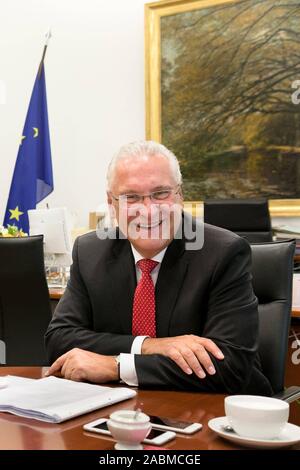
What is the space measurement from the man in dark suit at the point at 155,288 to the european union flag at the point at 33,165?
2.90 m

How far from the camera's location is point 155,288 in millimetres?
1767

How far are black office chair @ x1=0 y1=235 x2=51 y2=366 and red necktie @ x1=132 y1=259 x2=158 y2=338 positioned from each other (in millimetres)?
1119

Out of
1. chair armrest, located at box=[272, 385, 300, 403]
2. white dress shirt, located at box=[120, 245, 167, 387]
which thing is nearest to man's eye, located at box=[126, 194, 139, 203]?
white dress shirt, located at box=[120, 245, 167, 387]

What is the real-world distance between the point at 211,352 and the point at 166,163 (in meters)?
0.61

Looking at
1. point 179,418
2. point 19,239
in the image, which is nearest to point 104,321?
point 179,418

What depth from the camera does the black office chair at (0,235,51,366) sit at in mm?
2787

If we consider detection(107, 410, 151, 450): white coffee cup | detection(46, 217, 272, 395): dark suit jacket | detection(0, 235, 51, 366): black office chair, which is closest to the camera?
detection(107, 410, 151, 450): white coffee cup

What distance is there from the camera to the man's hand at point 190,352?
1.47 metres

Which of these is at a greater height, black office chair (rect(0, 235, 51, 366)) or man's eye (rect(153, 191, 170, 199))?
man's eye (rect(153, 191, 170, 199))

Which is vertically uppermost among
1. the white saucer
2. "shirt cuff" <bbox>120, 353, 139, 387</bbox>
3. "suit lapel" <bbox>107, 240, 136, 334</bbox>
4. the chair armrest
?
"suit lapel" <bbox>107, 240, 136, 334</bbox>

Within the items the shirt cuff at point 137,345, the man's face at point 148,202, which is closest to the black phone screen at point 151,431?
the shirt cuff at point 137,345

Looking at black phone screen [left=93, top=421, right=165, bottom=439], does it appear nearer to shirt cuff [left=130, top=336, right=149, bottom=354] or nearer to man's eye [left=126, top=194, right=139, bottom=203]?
shirt cuff [left=130, top=336, right=149, bottom=354]

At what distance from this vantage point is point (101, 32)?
493 centimetres

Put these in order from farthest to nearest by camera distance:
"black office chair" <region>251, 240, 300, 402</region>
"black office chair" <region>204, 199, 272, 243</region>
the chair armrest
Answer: "black office chair" <region>204, 199, 272, 243</region>, "black office chair" <region>251, 240, 300, 402</region>, the chair armrest
